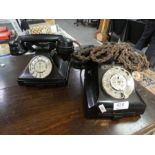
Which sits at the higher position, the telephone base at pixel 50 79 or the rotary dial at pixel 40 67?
the rotary dial at pixel 40 67

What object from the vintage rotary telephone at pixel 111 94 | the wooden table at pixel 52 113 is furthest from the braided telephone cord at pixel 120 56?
the wooden table at pixel 52 113

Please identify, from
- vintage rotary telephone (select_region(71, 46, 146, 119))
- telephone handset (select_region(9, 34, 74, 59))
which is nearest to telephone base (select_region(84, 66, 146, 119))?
vintage rotary telephone (select_region(71, 46, 146, 119))

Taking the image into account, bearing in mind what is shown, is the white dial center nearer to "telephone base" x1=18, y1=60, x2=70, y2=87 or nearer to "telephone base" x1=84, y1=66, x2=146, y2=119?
"telephone base" x1=84, y1=66, x2=146, y2=119

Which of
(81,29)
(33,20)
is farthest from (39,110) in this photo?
(81,29)

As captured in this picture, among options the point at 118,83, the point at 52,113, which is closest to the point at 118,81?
the point at 118,83

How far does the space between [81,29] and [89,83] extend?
3643mm

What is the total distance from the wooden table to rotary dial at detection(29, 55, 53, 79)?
57 mm

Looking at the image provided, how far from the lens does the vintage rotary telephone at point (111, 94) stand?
1.82ft

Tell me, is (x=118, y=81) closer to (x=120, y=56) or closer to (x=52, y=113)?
(x=120, y=56)

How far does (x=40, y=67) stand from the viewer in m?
0.70

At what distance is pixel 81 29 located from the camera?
4.09 meters

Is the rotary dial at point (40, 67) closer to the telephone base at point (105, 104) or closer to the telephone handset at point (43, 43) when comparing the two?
the telephone handset at point (43, 43)

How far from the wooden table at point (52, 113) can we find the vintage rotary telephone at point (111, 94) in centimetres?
3
